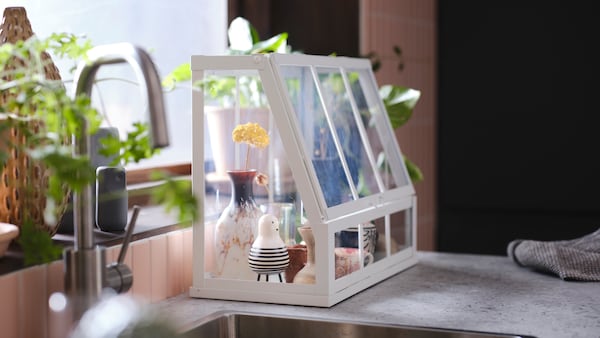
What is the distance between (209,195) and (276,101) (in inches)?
8.6

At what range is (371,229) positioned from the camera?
1726mm

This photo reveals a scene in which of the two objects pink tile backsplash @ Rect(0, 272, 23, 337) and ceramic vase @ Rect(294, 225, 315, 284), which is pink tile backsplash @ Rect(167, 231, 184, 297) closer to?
ceramic vase @ Rect(294, 225, 315, 284)

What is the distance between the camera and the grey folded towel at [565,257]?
1.79 metres

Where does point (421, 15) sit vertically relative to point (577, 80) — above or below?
above

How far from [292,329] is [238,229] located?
23 cm

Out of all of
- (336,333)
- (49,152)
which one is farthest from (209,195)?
(49,152)

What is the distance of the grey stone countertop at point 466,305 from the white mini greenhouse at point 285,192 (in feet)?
0.13

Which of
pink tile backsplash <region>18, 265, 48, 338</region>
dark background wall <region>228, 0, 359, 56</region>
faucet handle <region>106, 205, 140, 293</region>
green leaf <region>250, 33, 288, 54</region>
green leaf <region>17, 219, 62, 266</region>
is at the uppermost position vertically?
dark background wall <region>228, 0, 359, 56</region>

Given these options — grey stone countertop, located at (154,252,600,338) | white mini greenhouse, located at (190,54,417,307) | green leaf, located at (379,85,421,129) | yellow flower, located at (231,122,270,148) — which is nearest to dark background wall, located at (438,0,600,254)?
green leaf, located at (379,85,421,129)

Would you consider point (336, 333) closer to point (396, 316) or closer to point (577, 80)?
point (396, 316)

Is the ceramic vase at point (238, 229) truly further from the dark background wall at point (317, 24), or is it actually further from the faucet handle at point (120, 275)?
the dark background wall at point (317, 24)

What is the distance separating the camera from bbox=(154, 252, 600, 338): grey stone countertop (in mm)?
1452

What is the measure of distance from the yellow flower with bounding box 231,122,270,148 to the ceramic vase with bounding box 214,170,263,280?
0.18ft

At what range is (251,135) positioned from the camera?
1.63m
